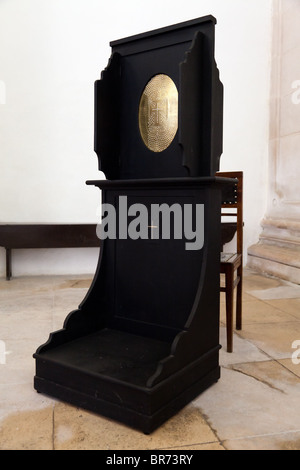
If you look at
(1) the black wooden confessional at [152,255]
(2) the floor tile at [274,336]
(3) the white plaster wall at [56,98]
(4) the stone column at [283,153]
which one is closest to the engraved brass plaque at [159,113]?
(1) the black wooden confessional at [152,255]

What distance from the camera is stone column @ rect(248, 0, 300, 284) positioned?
16.4ft

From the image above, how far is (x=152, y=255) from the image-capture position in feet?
6.92

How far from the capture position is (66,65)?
4863mm

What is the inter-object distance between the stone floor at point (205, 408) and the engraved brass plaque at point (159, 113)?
1205 mm

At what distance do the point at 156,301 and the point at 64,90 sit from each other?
11.6ft

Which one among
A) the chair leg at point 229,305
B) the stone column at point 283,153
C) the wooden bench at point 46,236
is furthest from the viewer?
the stone column at point 283,153

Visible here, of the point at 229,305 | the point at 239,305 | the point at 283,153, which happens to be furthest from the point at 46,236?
the point at 283,153

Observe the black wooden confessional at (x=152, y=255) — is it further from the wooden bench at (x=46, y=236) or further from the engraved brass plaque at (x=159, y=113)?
the wooden bench at (x=46, y=236)

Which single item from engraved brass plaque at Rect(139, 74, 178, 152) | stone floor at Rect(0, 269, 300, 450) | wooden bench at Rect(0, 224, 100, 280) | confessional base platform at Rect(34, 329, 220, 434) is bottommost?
stone floor at Rect(0, 269, 300, 450)

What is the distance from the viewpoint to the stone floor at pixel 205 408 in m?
1.58

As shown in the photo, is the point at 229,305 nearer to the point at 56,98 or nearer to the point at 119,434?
the point at 119,434

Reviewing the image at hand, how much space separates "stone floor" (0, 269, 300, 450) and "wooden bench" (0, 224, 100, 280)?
1.42m

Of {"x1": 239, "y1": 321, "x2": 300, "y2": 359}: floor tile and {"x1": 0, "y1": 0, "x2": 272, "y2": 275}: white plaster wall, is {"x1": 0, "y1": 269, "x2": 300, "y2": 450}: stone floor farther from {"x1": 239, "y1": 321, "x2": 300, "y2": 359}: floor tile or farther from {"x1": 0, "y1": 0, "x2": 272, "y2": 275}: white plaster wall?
{"x1": 0, "y1": 0, "x2": 272, "y2": 275}: white plaster wall

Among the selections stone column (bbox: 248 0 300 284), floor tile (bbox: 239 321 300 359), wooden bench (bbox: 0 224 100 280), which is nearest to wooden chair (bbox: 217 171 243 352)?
floor tile (bbox: 239 321 300 359)
